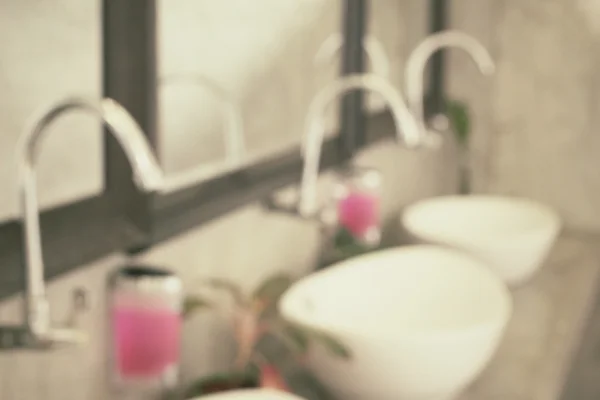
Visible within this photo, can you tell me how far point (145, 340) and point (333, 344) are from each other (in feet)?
0.96

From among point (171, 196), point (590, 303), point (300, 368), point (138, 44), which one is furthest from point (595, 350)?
point (138, 44)

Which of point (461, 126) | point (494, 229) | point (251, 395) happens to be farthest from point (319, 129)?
point (461, 126)

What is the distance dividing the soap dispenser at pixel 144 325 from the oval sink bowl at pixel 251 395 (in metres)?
0.06

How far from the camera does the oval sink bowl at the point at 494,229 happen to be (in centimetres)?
193

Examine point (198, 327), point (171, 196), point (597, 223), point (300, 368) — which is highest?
point (171, 196)

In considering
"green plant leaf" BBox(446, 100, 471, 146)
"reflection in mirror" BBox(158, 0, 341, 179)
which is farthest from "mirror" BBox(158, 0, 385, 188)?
"green plant leaf" BBox(446, 100, 471, 146)

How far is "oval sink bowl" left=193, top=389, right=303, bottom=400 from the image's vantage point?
118cm

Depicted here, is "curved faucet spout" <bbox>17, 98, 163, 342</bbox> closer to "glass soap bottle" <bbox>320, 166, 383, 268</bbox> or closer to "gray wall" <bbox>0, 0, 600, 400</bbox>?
"gray wall" <bbox>0, 0, 600, 400</bbox>

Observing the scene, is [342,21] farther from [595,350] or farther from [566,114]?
[566,114]

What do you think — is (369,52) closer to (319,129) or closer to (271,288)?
(319,129)

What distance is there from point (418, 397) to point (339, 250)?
0.38m

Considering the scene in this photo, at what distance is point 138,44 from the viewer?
3.81 ft

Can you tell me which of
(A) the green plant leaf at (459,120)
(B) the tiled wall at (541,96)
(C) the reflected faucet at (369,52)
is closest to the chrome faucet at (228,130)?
(C) the reflected faucet at (369,52)

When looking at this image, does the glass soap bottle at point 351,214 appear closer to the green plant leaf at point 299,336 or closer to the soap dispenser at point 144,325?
the green plant leaf at point 299,336
